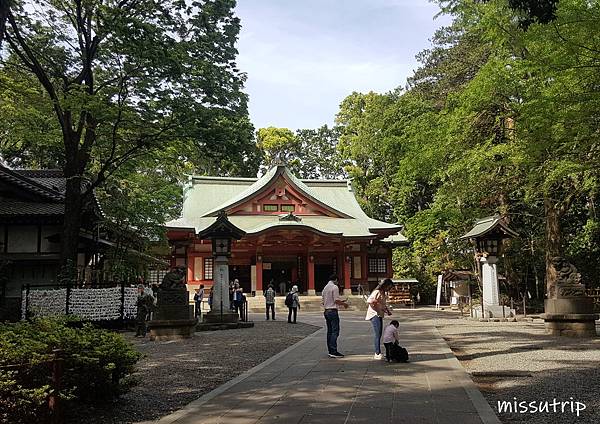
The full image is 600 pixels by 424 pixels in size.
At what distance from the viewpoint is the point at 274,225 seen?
3014 centimetres

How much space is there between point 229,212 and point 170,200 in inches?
287

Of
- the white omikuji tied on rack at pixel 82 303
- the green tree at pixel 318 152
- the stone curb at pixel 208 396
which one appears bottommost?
the stone curb at pixel 208 396

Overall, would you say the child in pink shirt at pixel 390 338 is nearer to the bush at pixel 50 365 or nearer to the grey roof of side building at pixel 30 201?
the bush at pixel 50 365

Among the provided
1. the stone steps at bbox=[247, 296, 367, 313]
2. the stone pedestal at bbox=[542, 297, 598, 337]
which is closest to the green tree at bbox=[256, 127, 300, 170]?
the stone steps at bbox=[247, 296, 367, 313]

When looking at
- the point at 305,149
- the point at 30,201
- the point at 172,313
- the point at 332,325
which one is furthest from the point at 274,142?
the point at 332,325

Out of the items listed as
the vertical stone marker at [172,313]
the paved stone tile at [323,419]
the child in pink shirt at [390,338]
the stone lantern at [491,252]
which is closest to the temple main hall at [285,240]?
the stone lantern at [491,252]

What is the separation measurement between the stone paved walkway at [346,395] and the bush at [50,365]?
0.93 meters

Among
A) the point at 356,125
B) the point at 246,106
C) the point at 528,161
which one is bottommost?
the point at 528,161

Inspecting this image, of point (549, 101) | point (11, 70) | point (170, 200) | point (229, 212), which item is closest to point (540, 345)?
point (549, 101)

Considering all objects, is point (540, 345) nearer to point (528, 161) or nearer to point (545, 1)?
point (528, 161)

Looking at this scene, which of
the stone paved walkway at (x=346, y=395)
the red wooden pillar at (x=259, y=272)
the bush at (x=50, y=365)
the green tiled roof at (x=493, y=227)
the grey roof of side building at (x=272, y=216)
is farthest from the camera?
the grey roof of side building at (x=272, y=216)

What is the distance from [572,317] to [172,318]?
10.8 meters

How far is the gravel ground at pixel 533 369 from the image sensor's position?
604 centimetres

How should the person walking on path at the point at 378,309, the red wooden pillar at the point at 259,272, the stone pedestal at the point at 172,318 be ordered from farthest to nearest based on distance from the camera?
the red wooden pillar at the point at 259,272, the stone pedestal at the point at 172,318, the person walking on path at the point at 378,309
